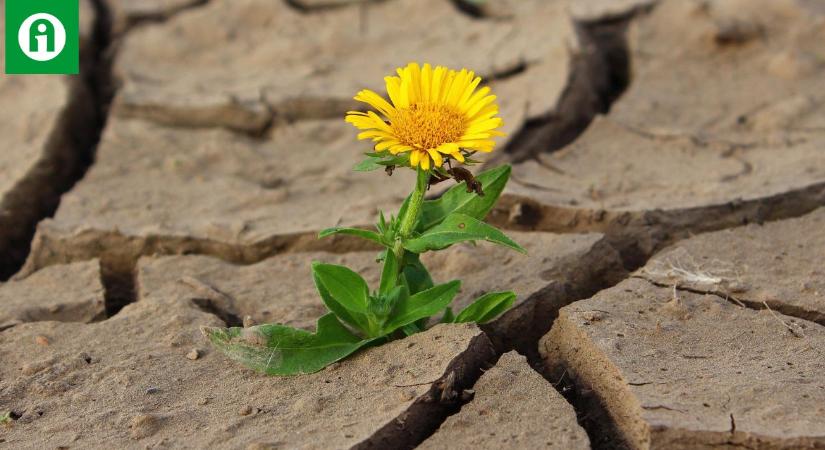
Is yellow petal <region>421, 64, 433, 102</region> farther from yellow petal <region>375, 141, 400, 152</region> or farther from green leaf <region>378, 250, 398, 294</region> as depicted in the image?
green leaf <region>378, 250, 398, 294</region>

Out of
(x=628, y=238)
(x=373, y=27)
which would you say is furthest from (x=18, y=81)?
(x=628, y=238)

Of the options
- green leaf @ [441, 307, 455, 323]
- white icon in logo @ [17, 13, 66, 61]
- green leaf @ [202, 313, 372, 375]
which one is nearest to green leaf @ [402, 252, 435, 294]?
green leaf @ [441, 307, 455, 323]

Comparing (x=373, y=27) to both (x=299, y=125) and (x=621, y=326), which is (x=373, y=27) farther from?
(x=621, y=326)

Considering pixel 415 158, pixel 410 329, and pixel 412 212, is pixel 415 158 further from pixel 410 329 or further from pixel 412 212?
pixel 410 329

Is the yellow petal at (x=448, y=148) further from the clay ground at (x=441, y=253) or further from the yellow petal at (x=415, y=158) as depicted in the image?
the clay ground at (x=441, y=253)

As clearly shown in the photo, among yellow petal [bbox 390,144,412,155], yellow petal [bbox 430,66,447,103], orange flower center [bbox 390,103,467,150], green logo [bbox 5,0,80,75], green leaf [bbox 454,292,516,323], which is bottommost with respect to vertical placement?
green leaf [bbox 454,292,516,323]

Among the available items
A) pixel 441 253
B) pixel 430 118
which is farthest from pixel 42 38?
pixel 430 118
